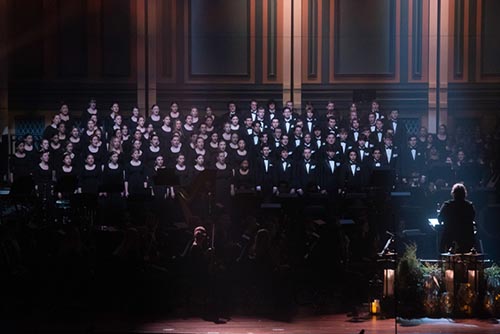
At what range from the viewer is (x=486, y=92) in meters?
18.6

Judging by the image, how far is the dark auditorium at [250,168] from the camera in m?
10.9

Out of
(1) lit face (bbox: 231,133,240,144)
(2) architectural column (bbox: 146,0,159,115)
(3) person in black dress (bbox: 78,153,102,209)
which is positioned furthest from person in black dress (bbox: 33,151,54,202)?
(2) architectural column (bbox: 146,0,159,115)

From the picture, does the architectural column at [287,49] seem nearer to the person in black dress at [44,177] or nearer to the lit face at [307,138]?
the lit face at [307,138]

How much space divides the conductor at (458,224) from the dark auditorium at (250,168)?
0.02m

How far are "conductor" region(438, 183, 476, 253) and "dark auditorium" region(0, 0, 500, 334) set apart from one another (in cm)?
2

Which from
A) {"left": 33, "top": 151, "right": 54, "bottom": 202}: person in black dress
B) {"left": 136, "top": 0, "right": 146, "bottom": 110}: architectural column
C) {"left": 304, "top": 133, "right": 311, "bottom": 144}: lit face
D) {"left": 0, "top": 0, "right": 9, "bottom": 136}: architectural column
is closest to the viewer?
{"left": 33, "top": 151, "right": 54, "bottom": 202}: person in black dress

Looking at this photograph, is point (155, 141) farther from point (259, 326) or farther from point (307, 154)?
point (259, 326)

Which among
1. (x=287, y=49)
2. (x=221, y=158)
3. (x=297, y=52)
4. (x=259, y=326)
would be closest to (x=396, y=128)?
(x=221, y=158)

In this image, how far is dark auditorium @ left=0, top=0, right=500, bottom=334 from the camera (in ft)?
35.7

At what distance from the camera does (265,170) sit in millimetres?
14922

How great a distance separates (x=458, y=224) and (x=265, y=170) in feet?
15.1

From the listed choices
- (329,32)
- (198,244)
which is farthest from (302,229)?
(329,32)

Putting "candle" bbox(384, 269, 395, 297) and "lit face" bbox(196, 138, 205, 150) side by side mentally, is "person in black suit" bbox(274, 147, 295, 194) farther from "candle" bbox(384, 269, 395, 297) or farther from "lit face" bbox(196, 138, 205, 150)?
"candle" bbox(384, 269, 395, 297)

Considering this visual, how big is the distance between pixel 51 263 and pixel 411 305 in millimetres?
4356
